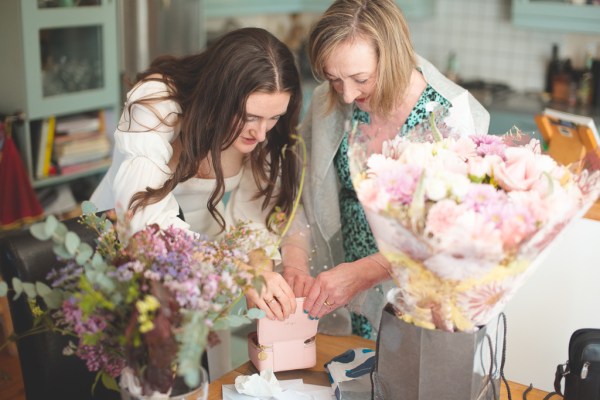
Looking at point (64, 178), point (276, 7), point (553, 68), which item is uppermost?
point (276, 7)

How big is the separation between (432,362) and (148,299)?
51 cm

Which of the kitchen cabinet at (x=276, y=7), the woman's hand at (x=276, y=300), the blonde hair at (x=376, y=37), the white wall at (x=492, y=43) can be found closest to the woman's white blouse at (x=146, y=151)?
the woman's hand at (x=276, y=300)

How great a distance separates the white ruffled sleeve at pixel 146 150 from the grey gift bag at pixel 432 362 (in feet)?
2.02

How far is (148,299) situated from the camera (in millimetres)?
1034

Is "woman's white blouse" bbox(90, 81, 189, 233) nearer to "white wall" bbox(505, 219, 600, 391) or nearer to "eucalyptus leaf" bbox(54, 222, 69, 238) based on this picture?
"eucalyptus leaf" bbox(54, 222, 69, 238)

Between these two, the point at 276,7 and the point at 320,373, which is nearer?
the point at 320,373

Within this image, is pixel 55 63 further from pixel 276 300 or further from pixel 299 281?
pixel 276 300

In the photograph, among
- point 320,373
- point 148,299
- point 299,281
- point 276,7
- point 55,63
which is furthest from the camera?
point 276,7

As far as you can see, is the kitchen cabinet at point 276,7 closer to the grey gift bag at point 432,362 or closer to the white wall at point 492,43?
the white wall at point 492,43

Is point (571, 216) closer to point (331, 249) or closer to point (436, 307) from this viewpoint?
point (436, 307)

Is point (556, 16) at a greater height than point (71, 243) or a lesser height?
greater

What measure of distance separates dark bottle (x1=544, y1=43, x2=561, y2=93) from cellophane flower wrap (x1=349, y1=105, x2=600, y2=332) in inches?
132

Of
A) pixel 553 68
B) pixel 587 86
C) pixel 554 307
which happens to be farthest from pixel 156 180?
pixel 553 68

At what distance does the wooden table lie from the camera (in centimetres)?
153
